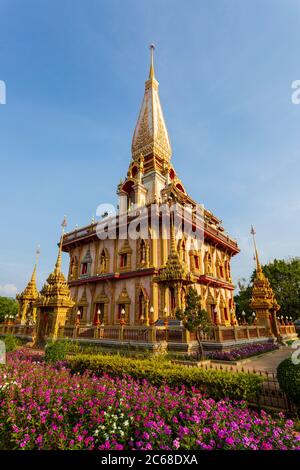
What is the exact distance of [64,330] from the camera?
53.9 ft

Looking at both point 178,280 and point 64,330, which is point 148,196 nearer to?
point 178,280

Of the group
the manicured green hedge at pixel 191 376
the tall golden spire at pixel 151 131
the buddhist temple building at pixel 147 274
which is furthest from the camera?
the tall golden spire at pixel 151 131

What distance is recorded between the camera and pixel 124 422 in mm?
4016

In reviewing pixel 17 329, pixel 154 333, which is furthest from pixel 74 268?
pixel 154 333

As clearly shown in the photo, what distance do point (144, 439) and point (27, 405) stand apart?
2.53 m

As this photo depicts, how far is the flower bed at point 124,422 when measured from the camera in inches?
141

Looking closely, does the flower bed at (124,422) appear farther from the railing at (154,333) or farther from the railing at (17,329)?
the railing at (17,329)

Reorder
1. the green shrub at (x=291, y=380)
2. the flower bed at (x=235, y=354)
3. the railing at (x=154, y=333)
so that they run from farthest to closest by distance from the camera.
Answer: the railing at (x=154, y=333) → the flower bed at (x=235, y=354) → the green shrub at (x=291, y=380)

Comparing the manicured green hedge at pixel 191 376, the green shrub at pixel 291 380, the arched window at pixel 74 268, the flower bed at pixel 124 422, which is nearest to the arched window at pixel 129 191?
the arched window at pixel 74 268

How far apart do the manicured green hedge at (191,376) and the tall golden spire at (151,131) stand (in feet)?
80.3

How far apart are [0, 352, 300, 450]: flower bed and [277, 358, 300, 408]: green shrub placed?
861 mm

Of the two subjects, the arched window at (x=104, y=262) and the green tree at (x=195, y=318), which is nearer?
the green tree at (x=195, y=318)

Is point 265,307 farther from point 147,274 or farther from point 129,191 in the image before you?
point 129,191
